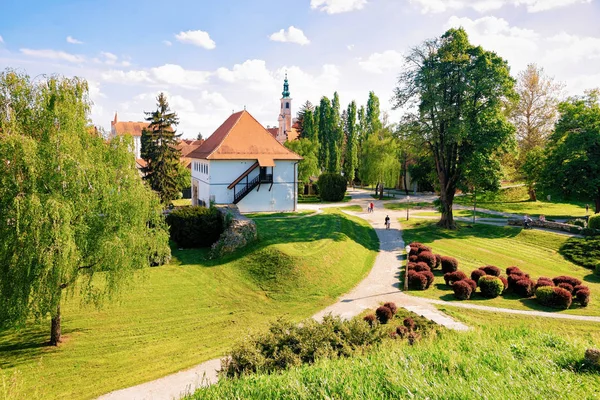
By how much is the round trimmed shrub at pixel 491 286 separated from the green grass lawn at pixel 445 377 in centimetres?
1089

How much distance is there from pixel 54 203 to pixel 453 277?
1921cm

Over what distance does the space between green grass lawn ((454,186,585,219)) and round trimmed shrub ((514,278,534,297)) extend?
77.9 feet

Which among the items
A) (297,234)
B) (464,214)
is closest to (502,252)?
(464,214)

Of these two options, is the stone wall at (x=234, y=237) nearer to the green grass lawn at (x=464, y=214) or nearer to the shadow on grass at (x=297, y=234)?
the shadow on grass at (x=297, y=234)

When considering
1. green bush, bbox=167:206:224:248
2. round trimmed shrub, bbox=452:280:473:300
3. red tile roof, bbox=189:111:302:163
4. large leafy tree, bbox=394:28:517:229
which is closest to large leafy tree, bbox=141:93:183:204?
red tile roof, bbox=189:111:302:163

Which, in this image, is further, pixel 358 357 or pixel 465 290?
pixel 465 290

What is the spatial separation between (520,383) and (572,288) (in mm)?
16071

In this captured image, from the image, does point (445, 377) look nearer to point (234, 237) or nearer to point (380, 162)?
point (234, 237)

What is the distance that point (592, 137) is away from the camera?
116ft

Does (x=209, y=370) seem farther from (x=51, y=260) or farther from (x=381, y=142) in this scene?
(x=381, y=142)

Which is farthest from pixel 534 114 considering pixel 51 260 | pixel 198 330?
pixel 51 260

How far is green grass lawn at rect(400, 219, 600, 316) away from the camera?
20203mm

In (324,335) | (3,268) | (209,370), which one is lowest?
(209,370)

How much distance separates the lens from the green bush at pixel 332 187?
50.5 metres
